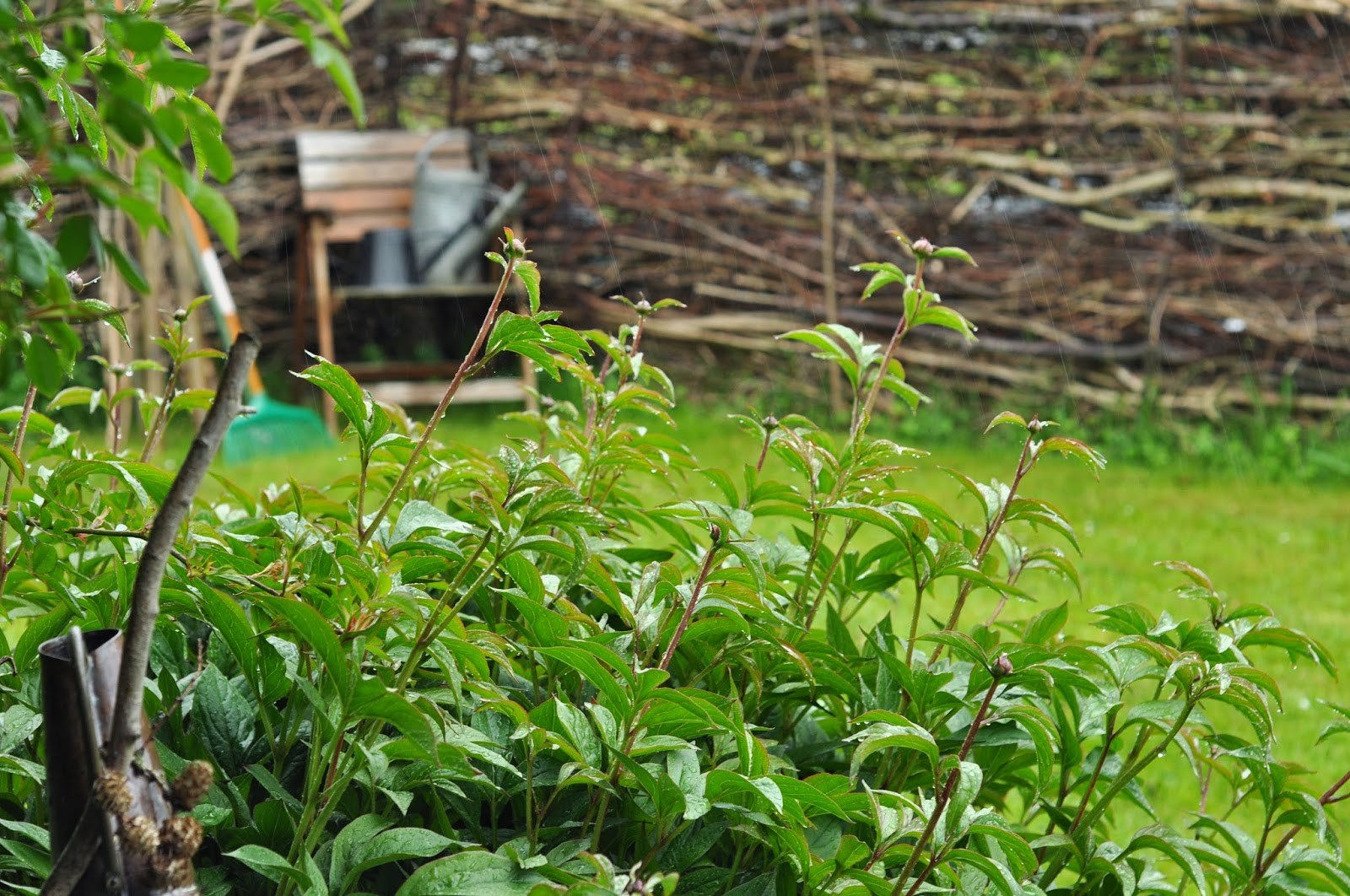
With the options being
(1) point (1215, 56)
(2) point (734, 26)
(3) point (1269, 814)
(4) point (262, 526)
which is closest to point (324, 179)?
(2) point (734, 26)

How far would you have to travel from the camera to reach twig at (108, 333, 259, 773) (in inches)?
21.8

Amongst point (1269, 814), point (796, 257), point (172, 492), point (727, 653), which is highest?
point (172, 492)

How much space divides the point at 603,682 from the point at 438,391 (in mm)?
4267

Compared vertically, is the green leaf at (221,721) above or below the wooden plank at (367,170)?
above

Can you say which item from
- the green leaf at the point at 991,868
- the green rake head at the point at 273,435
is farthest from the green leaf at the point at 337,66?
the green rake head at the point at 273,435

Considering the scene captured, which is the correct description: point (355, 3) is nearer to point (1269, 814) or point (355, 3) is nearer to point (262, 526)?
point (262, 526)

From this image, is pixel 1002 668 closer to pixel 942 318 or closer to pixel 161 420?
pixel 942 318

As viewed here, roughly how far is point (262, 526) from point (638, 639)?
0.38 meters

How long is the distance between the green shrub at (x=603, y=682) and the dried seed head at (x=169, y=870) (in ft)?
0.47

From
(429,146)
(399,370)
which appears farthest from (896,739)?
(429,146)

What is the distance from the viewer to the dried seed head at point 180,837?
0.57 m

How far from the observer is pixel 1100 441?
525cm

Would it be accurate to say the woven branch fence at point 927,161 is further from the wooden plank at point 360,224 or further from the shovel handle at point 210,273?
the shovel handle at point 210,273

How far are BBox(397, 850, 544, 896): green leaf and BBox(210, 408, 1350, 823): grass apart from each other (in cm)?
185
